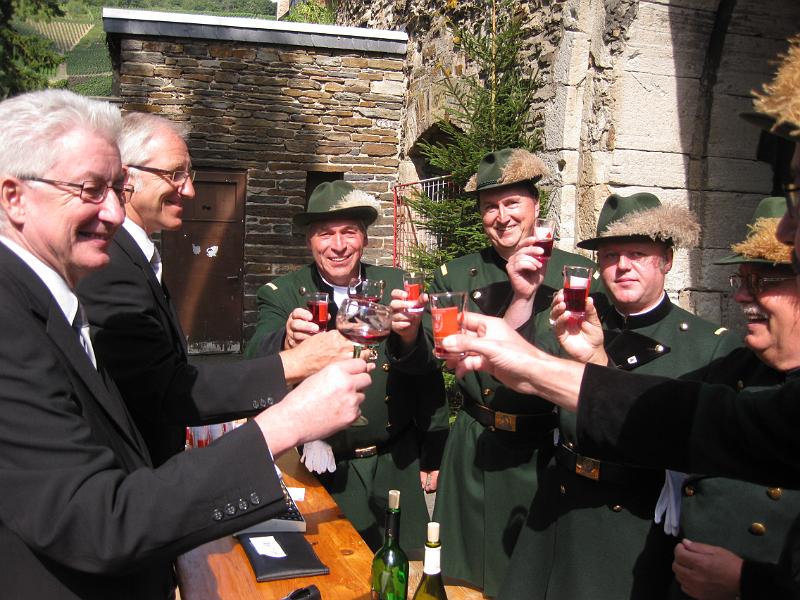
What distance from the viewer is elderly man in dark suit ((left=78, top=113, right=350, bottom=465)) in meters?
2.35

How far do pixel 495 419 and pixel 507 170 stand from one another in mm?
1284

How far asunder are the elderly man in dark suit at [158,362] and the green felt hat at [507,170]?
149 centimetres

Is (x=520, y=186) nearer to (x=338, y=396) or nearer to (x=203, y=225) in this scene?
(x=338, y=396)

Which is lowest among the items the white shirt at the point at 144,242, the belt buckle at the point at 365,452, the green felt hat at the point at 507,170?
the belt buckle at the point at 365,452

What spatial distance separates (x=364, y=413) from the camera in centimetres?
340

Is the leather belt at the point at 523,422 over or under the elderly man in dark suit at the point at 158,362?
under

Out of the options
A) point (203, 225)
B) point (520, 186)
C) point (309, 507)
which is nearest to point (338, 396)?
point (309, 507)

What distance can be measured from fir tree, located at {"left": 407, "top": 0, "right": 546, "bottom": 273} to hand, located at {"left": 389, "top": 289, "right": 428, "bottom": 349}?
2918 mm

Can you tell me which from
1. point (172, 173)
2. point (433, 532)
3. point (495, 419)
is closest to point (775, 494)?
point (433, 532)

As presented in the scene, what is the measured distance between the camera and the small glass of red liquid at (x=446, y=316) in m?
2.30

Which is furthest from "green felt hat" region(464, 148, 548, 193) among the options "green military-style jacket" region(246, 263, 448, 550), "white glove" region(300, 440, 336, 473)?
"white glove" region(300, 440, 336, 473)

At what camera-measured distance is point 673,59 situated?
212 inches

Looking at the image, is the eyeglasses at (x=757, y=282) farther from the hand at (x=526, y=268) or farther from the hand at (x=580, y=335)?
the hand at (x=526, y=268)

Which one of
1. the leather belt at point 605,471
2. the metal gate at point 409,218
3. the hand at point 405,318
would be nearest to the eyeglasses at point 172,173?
the hand at point 405,318
